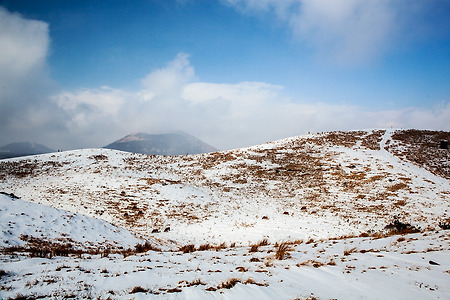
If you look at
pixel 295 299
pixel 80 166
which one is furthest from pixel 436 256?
pixel 80 166

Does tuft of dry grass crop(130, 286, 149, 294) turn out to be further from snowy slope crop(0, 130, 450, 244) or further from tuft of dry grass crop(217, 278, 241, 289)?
snowy slope crop(0, 130, 450, 244)

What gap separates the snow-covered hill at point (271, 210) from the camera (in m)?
7.17

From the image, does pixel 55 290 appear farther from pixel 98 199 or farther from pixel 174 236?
pixel 98 199

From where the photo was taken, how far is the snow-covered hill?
7.17 meters

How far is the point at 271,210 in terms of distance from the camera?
2617 cm

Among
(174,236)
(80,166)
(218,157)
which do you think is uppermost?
(218,157)

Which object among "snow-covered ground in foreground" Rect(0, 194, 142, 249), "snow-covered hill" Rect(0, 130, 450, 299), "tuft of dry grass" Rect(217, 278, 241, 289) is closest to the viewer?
"tuft of dry grass" Rect(217, 278, 241, 289)

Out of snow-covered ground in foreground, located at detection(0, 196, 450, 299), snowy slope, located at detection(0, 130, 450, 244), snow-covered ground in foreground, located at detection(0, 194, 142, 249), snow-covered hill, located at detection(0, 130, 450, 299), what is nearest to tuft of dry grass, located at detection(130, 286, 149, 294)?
snow-covered ground in foreground, located at detection(0, 196, 450, 299)

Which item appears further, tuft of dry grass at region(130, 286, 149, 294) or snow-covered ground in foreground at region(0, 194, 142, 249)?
snow-covered ground in foreground at region(0, 194, 142, 249)

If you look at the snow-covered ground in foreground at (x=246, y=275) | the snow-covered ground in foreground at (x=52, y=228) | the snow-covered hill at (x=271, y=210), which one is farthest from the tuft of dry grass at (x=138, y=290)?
the snow-covered ground in foreground at (x=52, y=228)

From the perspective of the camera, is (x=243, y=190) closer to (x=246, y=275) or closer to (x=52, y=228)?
(x=52, y=228)

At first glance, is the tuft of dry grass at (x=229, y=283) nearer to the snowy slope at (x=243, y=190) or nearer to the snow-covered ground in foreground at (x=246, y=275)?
the snow-covered ground in foreground at (x=246, y=275)

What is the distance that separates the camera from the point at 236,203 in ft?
94.7

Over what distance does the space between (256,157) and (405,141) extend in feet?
130
